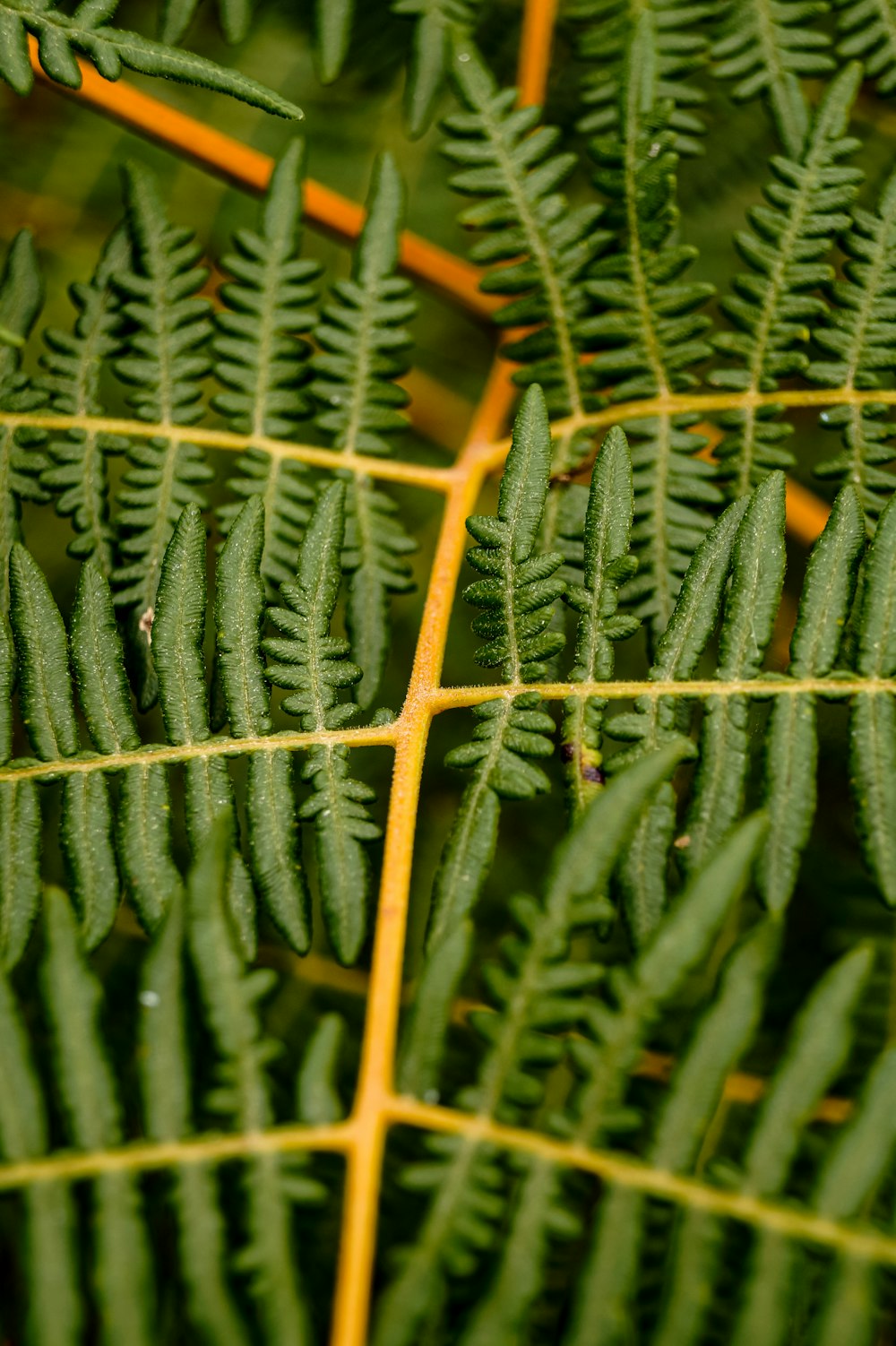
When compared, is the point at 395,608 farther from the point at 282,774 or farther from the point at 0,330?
the point at 0,330

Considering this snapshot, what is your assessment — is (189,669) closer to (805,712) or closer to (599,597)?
(599,597)

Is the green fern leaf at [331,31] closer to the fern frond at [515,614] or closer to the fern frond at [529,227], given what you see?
the fern frond at [529,227]

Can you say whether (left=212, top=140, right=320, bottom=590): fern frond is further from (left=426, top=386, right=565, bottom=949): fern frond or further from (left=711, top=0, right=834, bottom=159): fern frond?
(left=711, top=0, right=834, bottom=159): fern frond

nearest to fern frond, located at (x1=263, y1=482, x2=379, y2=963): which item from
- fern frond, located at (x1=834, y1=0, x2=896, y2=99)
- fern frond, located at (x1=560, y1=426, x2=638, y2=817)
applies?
fern frond, located at (x1=560, y1=426, x2=638, y2=817)

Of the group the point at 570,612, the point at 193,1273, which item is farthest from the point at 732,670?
the point at 193,1273

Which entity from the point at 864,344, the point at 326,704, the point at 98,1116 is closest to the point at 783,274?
the point at 864,344

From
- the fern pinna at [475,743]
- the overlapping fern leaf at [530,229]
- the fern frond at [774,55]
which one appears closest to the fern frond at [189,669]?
the fern pinna at [475,743]
